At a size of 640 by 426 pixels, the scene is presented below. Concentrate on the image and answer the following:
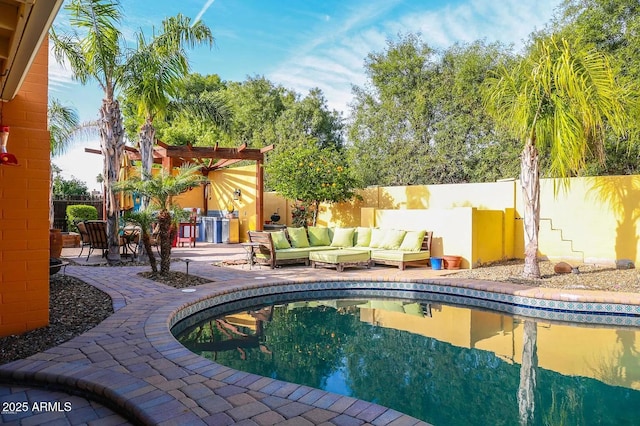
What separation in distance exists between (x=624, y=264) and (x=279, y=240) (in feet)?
26.1

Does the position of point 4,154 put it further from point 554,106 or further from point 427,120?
point 427,120

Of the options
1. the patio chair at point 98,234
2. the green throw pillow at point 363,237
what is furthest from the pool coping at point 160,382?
the green throw pillow at point 363,237

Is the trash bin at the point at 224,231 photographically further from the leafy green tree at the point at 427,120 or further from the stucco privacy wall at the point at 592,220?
the stucco privacy wall at the point at 592,220

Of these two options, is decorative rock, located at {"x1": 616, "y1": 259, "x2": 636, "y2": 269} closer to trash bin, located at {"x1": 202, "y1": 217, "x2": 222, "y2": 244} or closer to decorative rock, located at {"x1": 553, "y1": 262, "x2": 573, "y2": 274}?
decorative rock, located at {"x1": 553, "y1": 262, "x2": 573, "y2": 274}

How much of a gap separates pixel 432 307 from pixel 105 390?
5619mm

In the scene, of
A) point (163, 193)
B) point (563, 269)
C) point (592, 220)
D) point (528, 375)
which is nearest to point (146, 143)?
point (163, 193)

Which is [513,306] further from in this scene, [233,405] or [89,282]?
[89,282]

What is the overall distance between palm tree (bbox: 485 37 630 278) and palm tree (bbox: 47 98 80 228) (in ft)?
43.4

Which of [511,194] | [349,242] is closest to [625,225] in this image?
[511,194]

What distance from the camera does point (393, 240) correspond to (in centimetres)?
1052

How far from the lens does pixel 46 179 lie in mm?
4699

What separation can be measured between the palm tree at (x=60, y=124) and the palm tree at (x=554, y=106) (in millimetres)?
13242

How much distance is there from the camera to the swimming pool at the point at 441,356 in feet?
12.7

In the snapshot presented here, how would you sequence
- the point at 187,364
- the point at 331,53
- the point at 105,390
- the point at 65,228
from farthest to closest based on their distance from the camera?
the point at 331,53, the point at 65,228, the point at 187,364, the point at 105,390
